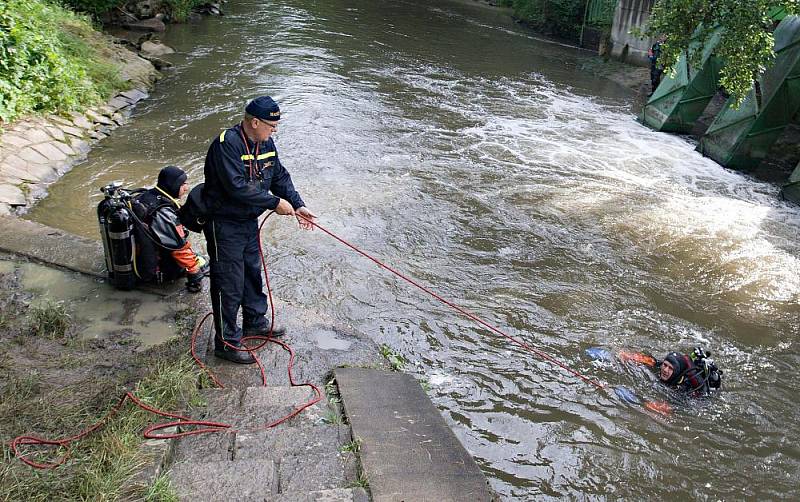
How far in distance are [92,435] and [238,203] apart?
1798mm

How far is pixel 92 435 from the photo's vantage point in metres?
3.23

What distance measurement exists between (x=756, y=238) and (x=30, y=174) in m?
11.4

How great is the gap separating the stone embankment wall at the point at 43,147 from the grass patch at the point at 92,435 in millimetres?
4769

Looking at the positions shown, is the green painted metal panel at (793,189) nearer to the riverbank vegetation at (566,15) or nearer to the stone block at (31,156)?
the stone block at (31,156)

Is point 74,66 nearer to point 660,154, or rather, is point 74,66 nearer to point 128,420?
point 128,420

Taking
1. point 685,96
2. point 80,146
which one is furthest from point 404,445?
point 685,96

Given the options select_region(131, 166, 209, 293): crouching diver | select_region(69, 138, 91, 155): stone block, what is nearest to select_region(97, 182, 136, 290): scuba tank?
select_region(131, 166, 209, 293): crouching diver

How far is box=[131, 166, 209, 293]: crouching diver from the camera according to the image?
5.06 meters

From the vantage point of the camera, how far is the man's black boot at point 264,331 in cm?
485

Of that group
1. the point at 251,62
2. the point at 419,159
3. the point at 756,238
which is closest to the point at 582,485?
the point at 756,238

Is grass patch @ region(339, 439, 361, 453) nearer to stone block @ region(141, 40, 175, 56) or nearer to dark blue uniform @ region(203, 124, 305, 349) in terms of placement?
dark blue uniform @ region(203, 124, 305, 349)

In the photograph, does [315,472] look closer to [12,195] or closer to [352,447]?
[352,447]

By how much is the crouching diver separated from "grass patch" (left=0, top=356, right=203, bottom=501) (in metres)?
1.30

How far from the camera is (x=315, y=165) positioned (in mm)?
10164
